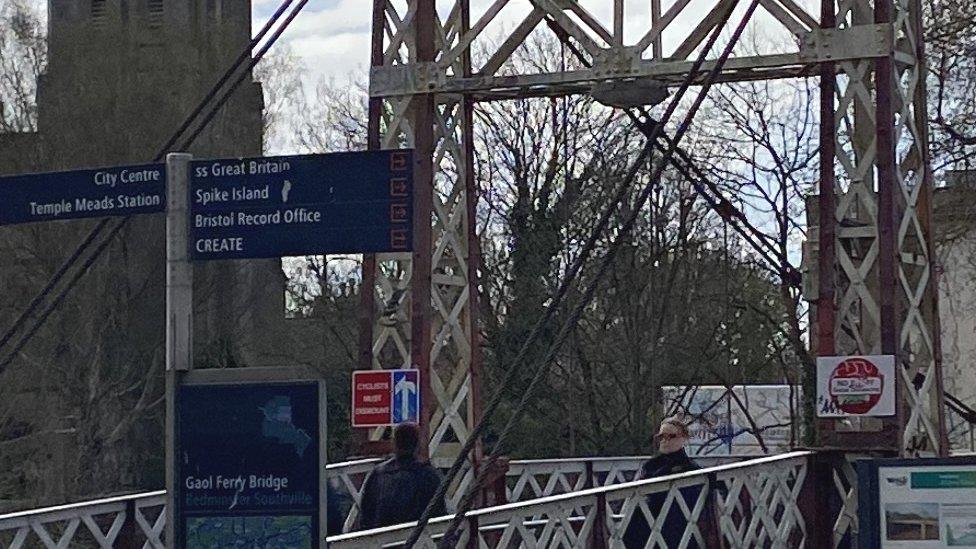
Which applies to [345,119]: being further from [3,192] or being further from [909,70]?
[3,192]

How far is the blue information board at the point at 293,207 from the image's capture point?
9766mm

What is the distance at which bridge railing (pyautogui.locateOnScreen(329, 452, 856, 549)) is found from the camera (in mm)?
11442

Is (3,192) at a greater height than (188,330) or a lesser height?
greater

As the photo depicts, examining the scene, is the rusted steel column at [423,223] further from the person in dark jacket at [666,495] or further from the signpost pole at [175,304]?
the signpost pole at [175,304]

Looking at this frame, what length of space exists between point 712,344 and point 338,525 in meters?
25.4

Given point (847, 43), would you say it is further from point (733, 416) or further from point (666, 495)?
point (733, 416)

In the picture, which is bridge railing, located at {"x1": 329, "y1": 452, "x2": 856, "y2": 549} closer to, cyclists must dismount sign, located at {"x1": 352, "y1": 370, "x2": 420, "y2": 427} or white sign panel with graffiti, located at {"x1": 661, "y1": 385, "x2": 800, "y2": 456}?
cyclists must dismount sign, located at {"x1": 352, "y1": 370, "x2": 420, "y2": 427}

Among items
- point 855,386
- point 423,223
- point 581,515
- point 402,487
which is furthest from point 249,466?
point 423,223

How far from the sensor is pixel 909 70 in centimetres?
1711

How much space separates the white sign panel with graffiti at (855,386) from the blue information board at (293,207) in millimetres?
6841

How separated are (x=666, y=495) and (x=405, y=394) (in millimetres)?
4541

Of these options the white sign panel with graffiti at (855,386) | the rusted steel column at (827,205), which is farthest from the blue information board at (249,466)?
the rusted steel column at (827,205)

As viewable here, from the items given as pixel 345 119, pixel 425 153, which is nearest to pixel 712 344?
pixel 345 119

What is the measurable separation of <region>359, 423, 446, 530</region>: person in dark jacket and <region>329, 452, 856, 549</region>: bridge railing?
0.47 meters
